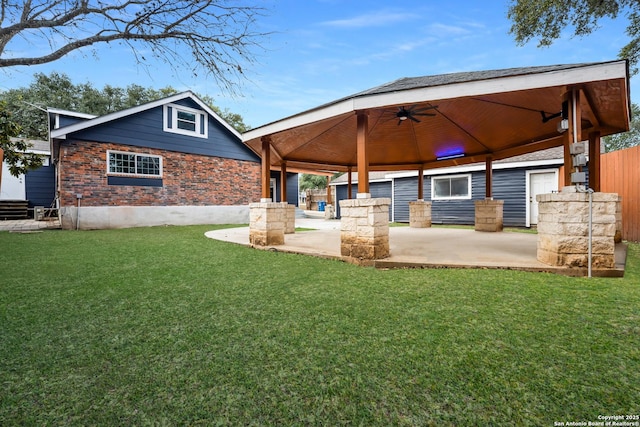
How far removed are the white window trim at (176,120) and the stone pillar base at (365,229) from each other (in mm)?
11457

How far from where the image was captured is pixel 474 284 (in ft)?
11.3

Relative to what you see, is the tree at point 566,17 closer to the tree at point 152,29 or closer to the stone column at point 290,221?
the stone column at point 290,221

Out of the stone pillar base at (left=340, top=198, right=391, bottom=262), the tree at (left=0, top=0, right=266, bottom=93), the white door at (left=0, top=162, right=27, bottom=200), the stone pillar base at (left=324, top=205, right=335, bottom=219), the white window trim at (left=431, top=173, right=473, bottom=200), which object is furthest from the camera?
the stone pillar base at (left=324, top=205, right=335, bottom=219)

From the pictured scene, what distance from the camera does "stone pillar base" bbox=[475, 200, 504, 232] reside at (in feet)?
28.3

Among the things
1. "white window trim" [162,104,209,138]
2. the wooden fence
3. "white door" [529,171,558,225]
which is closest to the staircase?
"white window trim" [162,104,209,138]

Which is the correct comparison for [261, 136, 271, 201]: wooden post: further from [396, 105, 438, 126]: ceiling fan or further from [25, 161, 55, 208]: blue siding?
[25, 161, 55, 208]: blue siding

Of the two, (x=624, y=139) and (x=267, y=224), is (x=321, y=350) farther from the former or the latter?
(x=624, y=139)

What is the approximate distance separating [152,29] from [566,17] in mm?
14772

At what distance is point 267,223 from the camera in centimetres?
623

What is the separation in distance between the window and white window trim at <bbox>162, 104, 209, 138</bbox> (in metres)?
12.0

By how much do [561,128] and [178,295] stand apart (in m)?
5.96

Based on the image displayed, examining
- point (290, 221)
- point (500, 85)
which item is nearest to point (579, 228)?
point (500, 85)

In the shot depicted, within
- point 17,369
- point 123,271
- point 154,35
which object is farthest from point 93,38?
point 17,369

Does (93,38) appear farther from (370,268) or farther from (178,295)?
(370,268)
